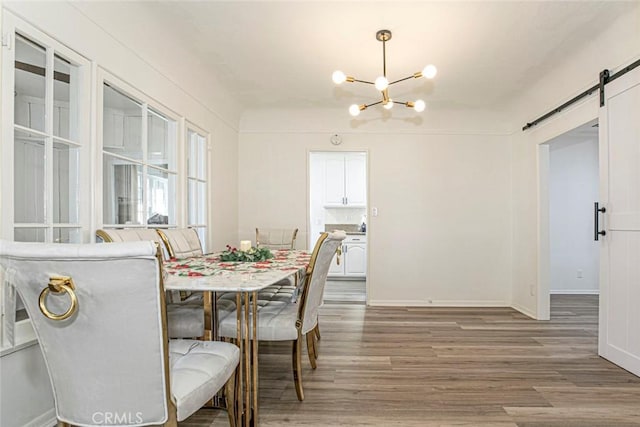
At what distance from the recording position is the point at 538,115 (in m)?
3.90

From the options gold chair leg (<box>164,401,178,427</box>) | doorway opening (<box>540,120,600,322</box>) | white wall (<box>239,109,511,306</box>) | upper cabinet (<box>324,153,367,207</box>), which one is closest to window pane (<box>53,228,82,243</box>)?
gold chair leg (<box>164,401,178,427</box>)

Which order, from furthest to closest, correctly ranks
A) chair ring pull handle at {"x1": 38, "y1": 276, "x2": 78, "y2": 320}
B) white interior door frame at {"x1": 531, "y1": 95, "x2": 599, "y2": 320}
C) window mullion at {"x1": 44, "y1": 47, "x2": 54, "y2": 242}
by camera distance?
white interior door frame at {"x1": 531, "y1": 95, "x2": 599, "y2": 320} < window mullion at {"x1": 44, "y1": 47, "x2": 54, "y2": 242} < chair ring pull handle at {"x1": 38, "y1": 276, "x2": 78, "y2": 320}

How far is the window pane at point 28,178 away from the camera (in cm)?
167

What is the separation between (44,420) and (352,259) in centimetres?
512

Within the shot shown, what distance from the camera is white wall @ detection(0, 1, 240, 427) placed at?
1.63m

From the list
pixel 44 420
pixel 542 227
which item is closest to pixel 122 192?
pixel 44 420

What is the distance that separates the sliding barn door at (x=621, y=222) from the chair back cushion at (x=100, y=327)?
2949 mm

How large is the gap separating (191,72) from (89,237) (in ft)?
6.04

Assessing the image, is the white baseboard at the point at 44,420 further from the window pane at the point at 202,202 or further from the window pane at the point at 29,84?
the window pane at the point at 202,202

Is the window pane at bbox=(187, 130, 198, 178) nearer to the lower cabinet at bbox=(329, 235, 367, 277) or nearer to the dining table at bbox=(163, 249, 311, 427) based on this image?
the dining table at bbox=(163, 249, 311, 427)

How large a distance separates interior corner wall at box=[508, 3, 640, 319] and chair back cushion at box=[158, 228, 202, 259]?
3396mm

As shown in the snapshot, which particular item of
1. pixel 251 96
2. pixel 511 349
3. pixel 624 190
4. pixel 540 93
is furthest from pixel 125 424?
pixel 540 93

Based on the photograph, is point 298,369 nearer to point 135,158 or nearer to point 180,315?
point 180,315

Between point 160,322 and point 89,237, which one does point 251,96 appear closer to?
point 89,237
